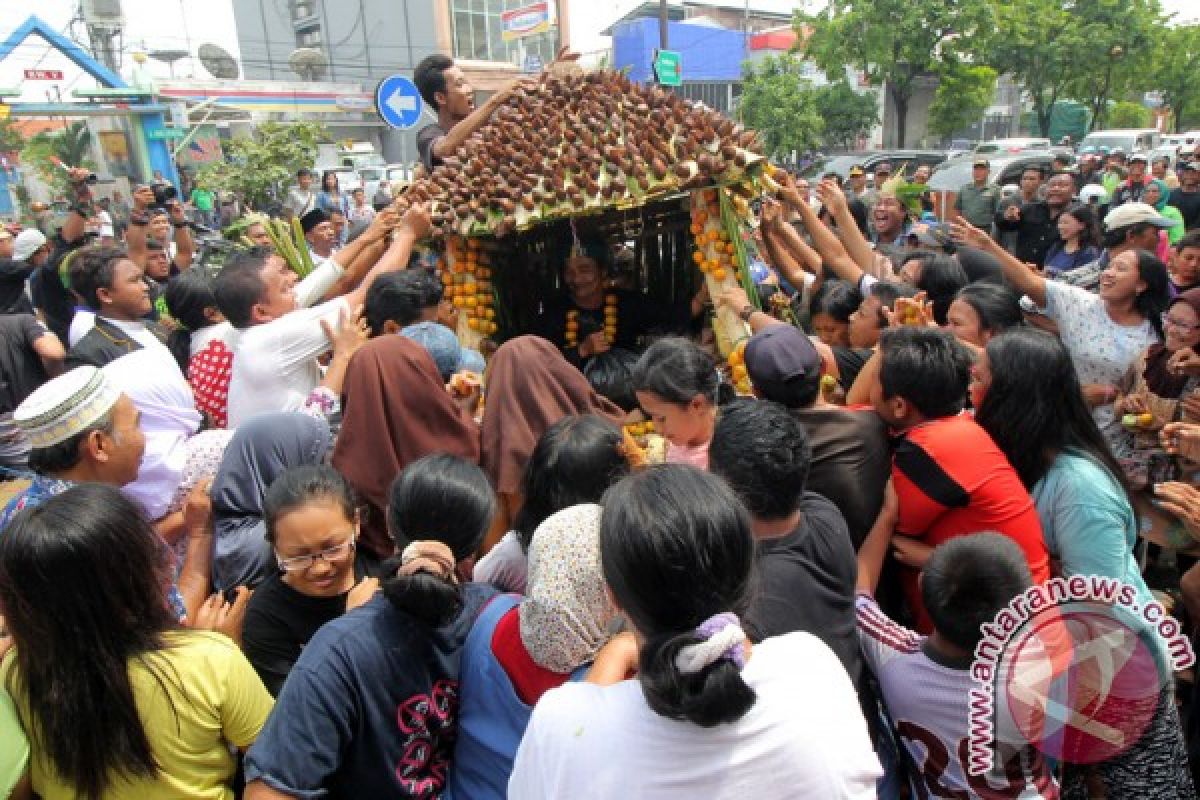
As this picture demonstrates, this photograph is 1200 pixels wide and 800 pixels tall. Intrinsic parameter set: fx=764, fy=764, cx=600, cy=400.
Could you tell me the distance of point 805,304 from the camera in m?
4.00

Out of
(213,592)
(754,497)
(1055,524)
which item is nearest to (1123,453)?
(1055,524)

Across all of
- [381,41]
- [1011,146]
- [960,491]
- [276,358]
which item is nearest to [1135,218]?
[960,491]

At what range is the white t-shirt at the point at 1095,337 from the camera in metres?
3.46

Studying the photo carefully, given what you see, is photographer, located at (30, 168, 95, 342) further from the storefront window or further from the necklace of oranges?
the storefront window

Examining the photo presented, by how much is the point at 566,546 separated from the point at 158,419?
1.80m

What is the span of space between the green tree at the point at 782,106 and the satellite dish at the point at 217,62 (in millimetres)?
21193

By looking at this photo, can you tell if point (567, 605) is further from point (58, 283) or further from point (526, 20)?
point (526, 20)

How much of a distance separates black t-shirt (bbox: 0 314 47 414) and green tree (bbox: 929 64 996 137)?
26.6m

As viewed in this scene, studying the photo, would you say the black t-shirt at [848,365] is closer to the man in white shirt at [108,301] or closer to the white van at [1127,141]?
the man in white shirt at [108,301]

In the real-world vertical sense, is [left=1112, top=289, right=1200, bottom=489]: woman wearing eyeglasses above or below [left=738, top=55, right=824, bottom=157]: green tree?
below

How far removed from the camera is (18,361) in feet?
13.6

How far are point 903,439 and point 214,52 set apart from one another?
118 ft

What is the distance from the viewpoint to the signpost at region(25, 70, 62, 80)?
24.4 m

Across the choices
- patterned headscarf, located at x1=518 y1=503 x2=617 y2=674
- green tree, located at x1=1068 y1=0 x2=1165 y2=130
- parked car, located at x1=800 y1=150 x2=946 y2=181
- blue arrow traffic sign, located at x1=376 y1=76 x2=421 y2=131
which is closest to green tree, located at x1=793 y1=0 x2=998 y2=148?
parked car, located at x1=800 y1=150 x2=946 y2=181
